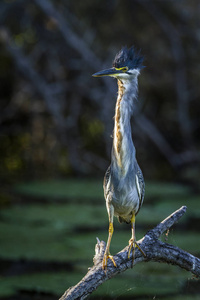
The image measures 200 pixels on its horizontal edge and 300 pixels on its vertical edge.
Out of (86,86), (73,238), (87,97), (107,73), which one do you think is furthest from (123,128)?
(87,97)

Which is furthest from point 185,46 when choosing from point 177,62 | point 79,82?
point 79,82

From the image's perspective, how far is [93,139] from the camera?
35.4 feet

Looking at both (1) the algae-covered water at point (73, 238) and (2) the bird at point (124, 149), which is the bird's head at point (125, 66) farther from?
(1) the algae-covered water at point (73, 238)

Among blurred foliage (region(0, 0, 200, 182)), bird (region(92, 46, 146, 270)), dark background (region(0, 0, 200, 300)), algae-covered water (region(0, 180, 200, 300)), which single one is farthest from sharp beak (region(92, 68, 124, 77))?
blurred foliage (region(0, 0, 200, 182))

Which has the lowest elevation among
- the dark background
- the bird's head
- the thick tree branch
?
the thick tree branch

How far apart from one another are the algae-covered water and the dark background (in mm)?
65

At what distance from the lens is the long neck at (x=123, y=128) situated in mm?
3611

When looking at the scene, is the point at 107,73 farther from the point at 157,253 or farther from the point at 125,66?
the point at 157,253

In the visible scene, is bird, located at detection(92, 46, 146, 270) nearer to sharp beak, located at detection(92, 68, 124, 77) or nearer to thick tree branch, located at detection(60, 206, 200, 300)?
sharp beak, located at detection(92, 68, 124, 77)

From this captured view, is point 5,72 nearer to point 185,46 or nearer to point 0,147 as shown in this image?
point 0,147

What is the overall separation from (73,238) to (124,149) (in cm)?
314

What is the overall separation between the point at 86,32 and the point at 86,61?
3.36 feet

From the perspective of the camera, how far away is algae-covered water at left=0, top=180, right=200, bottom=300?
16.8 ft

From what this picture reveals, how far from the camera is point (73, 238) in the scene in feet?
21.6
